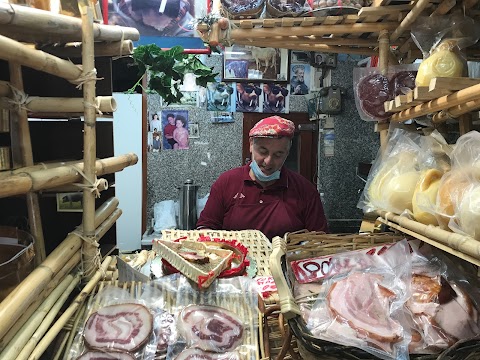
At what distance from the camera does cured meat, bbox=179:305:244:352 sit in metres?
0.87

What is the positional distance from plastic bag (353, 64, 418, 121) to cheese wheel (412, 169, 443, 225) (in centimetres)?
38

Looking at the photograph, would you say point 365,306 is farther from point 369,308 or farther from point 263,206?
point 263,206

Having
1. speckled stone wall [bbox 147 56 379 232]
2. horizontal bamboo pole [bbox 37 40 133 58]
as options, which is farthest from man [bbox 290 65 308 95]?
horizontal bamboo pole [bbox 37 40 133 58]

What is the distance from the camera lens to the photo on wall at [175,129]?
3039 mm

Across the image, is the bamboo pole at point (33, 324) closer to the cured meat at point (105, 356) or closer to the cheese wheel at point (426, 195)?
the cured meat at point (105, 356)

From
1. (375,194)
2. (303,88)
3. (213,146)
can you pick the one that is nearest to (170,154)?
(213,146)

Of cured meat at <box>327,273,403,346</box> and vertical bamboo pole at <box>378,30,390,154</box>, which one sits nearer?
cured meat at <box>327,273,403,346</box>

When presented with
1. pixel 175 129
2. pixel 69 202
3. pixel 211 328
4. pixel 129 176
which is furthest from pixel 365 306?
pixel 175 129

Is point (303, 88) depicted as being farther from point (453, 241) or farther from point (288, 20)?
point (453, 241)

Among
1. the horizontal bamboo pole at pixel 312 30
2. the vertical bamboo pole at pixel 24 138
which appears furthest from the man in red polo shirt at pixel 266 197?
the vertical bamboo pole at pixel 24 138

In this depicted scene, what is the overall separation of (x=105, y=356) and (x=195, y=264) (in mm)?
328

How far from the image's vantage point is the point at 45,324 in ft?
2.58

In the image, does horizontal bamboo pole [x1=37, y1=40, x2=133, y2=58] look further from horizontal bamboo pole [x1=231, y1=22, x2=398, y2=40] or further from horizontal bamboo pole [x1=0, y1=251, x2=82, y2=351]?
horizontal bamboo pole [x1=0, y1=251, x2=82, y2=351]

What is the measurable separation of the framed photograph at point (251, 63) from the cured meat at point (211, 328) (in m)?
2.30
